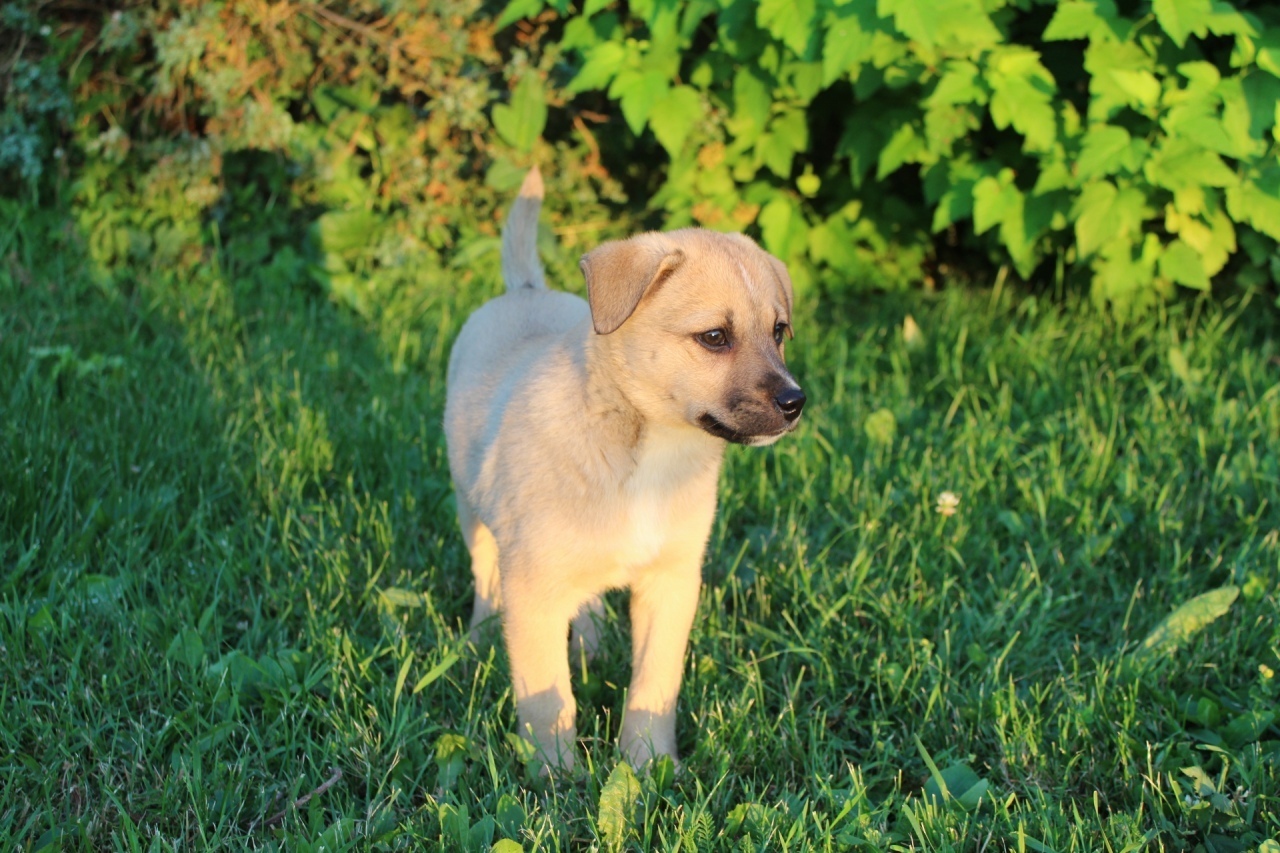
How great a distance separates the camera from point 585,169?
19.1ft

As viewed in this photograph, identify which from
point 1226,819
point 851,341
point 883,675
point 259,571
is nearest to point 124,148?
point 259,571

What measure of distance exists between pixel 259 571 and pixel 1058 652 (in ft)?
7.20

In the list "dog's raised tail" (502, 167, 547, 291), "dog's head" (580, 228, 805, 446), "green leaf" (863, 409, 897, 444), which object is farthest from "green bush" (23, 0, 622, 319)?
"dog's head" (580, 228, 805, 446)

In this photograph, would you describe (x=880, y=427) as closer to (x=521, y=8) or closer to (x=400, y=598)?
(x=400, y=598)

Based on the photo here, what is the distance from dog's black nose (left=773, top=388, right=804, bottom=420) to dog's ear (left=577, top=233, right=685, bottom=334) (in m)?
0.38

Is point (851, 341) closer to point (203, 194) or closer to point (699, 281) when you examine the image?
point (699, 281)

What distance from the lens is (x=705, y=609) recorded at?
3.16 m

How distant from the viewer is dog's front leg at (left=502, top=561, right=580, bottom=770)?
Result: 2.56 m

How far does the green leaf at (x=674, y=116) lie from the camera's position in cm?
477

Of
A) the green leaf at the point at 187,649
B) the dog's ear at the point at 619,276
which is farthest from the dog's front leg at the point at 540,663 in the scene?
the green leaf at the point at 187,649

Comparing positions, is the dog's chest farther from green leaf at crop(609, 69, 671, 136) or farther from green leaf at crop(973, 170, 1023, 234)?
green leaf at crop(973, 170, 1023, 234)

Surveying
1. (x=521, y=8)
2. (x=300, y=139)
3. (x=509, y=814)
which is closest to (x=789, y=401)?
(x=509, y=814)

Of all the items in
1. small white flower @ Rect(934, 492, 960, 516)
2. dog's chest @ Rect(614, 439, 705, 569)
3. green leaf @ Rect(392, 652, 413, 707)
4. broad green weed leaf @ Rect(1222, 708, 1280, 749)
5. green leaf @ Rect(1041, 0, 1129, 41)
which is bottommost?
green leaf @ Rect(392, 652, 413, 707)

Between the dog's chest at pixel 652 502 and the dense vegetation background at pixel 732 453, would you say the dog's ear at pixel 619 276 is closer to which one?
the dog's chest at pixel 652 502
